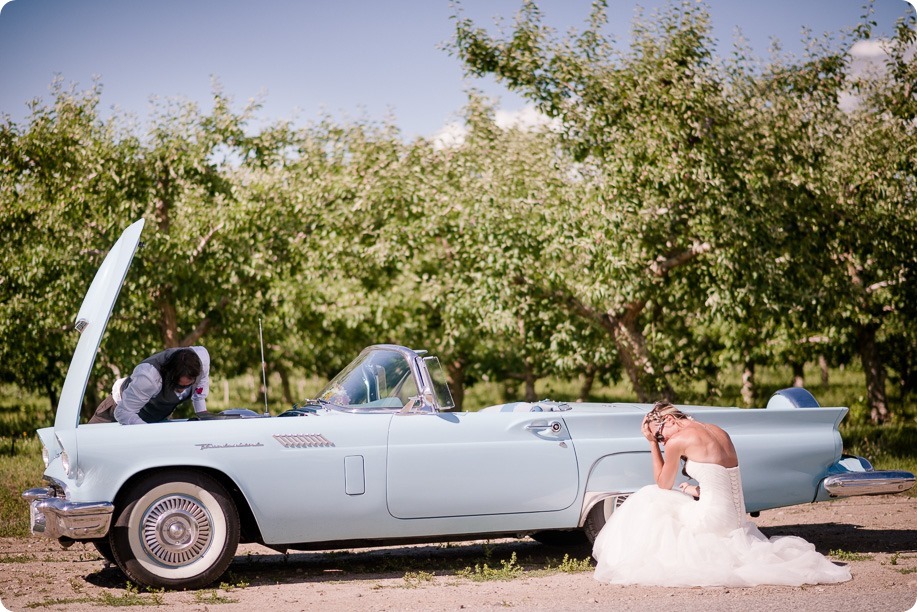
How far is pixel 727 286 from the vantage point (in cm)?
1366

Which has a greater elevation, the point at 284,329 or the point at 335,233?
the point at 335,233

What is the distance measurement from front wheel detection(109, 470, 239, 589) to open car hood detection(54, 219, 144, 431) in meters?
0.64

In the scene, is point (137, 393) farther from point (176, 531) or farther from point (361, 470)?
point (361, 470)

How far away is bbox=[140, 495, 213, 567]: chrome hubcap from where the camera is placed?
622cm

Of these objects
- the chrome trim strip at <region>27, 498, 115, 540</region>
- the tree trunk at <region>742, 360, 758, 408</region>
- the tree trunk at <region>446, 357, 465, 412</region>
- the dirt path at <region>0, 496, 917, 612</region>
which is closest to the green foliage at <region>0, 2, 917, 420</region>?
the tree trunk at <region>446, 357, 465, 412</region>

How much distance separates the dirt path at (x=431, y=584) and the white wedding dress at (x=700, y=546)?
0.11 metres

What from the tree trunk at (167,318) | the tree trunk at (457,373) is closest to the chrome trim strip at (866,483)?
the tree trunk at (167,318)

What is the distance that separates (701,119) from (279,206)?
7.42m

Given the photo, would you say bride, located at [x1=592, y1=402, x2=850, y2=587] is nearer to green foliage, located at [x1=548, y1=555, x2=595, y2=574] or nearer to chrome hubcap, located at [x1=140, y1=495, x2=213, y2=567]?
green foliage, located at [x1=548, y1=555, x2=595, y2=574]

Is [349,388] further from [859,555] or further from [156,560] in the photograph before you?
[859,555]

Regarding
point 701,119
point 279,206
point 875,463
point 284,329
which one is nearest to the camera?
point 875,463

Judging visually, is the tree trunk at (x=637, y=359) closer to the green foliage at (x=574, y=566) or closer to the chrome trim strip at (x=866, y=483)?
the chrome trim strip at (x=866, y=483)

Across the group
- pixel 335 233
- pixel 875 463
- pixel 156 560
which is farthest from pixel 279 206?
pixel 156 560

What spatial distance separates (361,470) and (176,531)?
1174mm
